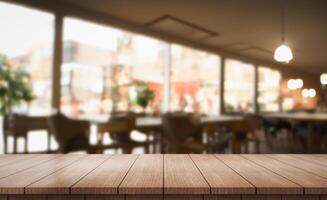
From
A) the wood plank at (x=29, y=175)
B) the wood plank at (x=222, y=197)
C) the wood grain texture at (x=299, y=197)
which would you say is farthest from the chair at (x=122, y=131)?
the wood grain texture at (x=299, y=197)

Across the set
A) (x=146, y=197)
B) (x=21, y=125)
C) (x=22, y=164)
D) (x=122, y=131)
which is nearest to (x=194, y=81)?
(x=122, y=131)

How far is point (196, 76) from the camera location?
20.6 feet

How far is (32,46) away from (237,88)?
13.8 ft

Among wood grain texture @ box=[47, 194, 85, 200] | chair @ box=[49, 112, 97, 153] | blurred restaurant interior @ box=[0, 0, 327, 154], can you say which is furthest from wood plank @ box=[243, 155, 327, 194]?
chair @ box=[49, 112, 97, 153]

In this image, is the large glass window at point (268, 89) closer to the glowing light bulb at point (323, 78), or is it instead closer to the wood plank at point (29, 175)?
the glowing light bulb at point (323, 78)

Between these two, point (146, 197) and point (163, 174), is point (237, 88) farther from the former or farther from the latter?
point (146, 197)

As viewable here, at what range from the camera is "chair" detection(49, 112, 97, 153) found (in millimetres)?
3293

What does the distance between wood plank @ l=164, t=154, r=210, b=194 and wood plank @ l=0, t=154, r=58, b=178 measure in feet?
2.02

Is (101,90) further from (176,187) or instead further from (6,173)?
(176,187)

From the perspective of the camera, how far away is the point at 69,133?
332 cm

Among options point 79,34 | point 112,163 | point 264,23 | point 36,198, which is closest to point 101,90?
point 79,34

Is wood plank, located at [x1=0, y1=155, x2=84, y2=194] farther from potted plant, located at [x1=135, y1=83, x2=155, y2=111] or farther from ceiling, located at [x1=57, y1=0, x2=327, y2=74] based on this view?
ceiling, located at [x1=57, y1=0, x2=327, y2=74]

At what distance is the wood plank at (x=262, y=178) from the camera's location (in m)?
1.00

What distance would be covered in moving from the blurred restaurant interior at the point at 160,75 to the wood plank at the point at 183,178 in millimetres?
2072
